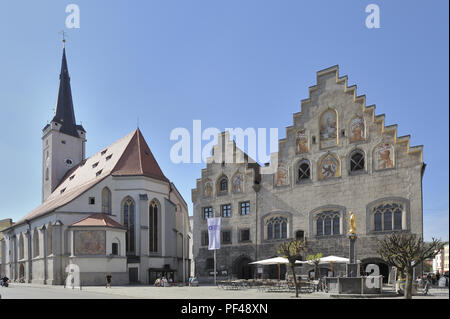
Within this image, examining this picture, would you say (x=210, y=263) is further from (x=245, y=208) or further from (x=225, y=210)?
(x=245, y=208)

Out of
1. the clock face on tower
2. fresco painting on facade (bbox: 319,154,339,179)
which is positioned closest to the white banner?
fresco painting on facade (bbox: 319,154,339,179)

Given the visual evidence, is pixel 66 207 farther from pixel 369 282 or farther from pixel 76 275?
pixel 369 282

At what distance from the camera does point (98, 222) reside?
1902 inches

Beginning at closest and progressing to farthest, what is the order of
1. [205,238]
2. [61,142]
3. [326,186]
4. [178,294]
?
[178,294]
[326,186]
[205,238]
[61,142]

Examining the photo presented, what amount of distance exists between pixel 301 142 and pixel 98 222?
20832 mm

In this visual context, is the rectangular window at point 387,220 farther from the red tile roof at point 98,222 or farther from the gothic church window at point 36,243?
the gothic church window at point 36,243

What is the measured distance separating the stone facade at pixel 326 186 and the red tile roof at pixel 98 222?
8849 millimetres

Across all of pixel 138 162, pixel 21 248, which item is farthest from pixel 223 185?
pixel 21 248

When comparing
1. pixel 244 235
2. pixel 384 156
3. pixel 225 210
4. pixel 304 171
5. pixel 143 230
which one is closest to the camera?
pixel 384 156

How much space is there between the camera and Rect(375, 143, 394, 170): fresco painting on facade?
39062 mm

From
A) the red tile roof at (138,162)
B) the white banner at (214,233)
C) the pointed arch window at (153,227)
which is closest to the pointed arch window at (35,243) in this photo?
the red tile roof at (138,162)

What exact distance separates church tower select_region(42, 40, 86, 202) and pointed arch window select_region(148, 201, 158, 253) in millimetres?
23800

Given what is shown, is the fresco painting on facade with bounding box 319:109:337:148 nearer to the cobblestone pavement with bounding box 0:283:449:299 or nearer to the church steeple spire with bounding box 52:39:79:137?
the cobblestone pavement with bounding box 0:283:449:299

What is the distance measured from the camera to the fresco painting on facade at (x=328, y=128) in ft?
140
